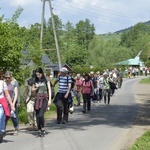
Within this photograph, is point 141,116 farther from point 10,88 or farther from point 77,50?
point 77,50

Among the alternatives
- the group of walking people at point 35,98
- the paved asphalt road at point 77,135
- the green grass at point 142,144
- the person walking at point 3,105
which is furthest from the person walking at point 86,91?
the person walking at point 3,105

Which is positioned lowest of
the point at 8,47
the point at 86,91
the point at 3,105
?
Result: the point at 86,91

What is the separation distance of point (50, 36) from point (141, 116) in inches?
3920

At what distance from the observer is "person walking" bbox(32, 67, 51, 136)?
10422mm

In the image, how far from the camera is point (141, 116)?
16.2m

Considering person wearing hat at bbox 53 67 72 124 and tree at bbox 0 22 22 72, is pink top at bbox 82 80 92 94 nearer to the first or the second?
tree at bbox 0 22 22 72

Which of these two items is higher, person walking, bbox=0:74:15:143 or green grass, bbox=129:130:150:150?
person walking, bbox=0:74:15:143

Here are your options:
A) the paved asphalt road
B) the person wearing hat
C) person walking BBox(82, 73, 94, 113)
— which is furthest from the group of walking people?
person walking BBox(82, 73, 94, 113)

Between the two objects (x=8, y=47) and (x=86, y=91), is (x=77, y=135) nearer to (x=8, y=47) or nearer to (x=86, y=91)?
(x=8, y=47)

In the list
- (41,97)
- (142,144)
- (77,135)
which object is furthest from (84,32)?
(142,144)

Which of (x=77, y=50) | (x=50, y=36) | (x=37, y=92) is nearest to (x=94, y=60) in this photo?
(x=77, y=50)

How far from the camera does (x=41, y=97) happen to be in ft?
34.4

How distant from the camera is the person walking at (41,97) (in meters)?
10.4

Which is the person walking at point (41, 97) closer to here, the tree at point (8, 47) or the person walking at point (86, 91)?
the tree at point (8, 47)
